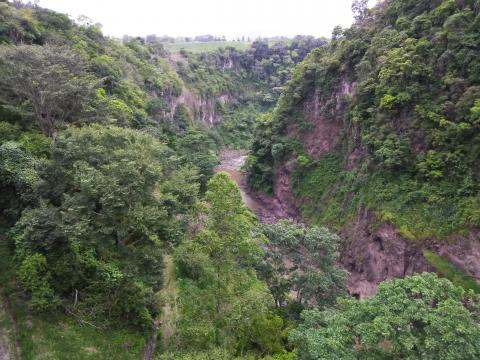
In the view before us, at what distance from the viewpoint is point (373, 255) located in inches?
1176

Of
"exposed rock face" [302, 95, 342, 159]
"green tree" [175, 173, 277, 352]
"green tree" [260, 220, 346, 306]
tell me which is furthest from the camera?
"exposed rock face" [302, 95, 342, 159]

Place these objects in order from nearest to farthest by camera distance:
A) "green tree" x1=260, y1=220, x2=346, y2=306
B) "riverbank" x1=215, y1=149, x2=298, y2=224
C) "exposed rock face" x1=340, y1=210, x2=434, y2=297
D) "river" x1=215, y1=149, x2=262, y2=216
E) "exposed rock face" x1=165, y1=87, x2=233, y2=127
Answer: "green tree" x1=260, y1=220, x2=346, y2=306 < "exposed rock face" x1=340, y1=210, x2=434, y2=297 < "riverbank" x1=215, y1=149, x2=298, y2=224 < "river" x1=215, y1=149, x2=262, y2=216 < "exposed rock face" x1=165, y1=87, x2=233, y2=127

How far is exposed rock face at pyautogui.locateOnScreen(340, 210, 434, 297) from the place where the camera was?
26.9 meters

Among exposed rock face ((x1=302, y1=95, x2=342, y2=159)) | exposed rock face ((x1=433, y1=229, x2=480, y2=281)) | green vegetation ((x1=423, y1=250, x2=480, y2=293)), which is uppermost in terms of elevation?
exposed rock face ((x1=302, y1=95, x2=342, y2=159))

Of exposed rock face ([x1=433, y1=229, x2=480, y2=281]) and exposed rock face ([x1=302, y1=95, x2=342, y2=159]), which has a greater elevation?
exposed rock face ([x1=302, y1=95, x2=342, y2=159])

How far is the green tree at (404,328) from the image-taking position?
11148 mm

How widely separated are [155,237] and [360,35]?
115ft

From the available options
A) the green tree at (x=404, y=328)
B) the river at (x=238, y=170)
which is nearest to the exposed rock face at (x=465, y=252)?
the green tree at (x=404, y=328)

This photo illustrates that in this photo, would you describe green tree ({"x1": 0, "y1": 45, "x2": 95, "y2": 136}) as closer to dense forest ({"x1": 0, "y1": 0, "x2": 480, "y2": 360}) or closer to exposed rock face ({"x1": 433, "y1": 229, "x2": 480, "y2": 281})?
dense forest ({"x1": 0, "y1": 0, "x2": 480, "y2": 360})

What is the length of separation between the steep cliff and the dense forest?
5.7 inches

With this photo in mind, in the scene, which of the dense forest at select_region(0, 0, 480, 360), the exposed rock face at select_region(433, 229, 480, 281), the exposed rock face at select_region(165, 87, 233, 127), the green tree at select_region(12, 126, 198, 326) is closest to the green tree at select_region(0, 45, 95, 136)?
the dense forest at select_region(0, 0, 480, 360)

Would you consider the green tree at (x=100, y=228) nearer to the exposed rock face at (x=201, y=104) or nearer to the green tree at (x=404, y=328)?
the green tree at (x=404, y=328)

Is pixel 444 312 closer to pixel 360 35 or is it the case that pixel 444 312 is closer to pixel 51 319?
pixel 51 319

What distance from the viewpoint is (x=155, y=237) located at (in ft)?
50.4
